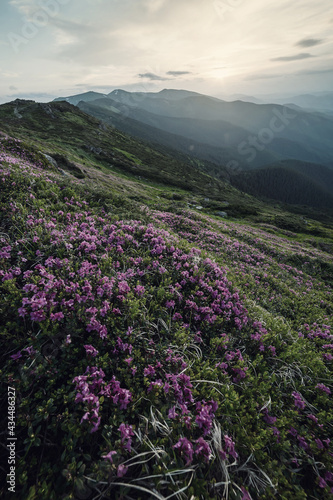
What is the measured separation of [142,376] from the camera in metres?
3.77

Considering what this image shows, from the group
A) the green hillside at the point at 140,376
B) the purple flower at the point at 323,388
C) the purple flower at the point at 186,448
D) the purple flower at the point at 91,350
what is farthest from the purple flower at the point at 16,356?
the purple flower at the point at 323,388

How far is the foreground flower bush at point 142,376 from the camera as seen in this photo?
9.20ft

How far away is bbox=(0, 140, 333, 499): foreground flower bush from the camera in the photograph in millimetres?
2803

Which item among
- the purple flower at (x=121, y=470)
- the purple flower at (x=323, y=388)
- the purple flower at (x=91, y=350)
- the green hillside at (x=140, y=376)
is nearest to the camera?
the purple flower at (x=121, y=470)

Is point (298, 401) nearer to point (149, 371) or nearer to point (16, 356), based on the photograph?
point (149, 371)

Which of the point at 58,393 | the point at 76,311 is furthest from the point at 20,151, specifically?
the point at 58,393

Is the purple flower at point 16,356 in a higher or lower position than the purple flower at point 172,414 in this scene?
higher

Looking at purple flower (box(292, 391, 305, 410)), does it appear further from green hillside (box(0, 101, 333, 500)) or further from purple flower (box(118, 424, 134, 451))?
purple flower (box(118, 424, 134, 451))

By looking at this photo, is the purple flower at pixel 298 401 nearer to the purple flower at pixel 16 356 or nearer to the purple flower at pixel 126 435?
the purple flower at pixel 126 435

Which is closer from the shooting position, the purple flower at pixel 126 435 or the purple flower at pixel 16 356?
the purple flower at pixel 126 435

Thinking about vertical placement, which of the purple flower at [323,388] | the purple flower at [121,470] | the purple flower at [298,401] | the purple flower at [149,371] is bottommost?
the purple flower at [323,388]

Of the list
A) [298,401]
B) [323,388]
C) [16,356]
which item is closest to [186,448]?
[298,401]

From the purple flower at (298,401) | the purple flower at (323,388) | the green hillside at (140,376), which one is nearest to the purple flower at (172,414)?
the green hillside at (140,376)

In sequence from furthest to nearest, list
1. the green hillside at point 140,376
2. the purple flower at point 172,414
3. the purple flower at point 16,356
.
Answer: the purple flower at point 16,356, the purple flower at point 172,414, the green hillside at point 140,376
